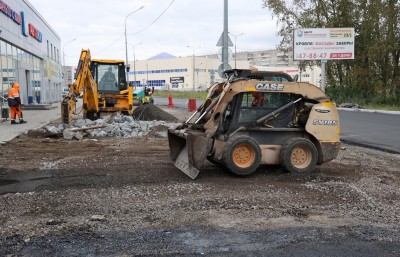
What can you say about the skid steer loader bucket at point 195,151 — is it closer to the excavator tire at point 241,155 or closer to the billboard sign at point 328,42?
the excavator tire at point 241,155

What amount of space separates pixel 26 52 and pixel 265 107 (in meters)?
29.4

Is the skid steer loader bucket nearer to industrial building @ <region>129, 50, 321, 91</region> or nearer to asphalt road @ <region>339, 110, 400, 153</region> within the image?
asphalt road @ <region>339, 110, 400, 153</region>

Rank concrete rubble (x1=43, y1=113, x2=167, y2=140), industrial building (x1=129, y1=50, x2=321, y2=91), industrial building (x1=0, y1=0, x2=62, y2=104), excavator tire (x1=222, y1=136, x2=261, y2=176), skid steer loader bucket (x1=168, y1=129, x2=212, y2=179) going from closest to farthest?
skid steer loader bucket (x1=168, y1=129, x2=212, y2=179)
excavator tire (x1=222, y1=136, x2=261, y2=176)
concrete rubble (x1=43, y1=113, x2=167, y2=140)
industrial building (x1=0, y1=0, x2=62, y2=104)
industrial building (x1=129, y1=50, x2=321, y2=91)

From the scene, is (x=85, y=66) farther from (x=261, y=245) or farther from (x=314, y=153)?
(x=261, y=245)

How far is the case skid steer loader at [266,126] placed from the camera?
7734 millimetres

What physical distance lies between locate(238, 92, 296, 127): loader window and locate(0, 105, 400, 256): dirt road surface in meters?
0.98

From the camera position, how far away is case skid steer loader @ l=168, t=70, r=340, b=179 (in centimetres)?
773

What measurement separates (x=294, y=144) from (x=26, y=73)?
1164 inches

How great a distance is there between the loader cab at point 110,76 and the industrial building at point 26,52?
796cm

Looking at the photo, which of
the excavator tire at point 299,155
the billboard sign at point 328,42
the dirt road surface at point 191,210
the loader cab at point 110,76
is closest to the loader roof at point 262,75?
the excavator tire at point 299,155

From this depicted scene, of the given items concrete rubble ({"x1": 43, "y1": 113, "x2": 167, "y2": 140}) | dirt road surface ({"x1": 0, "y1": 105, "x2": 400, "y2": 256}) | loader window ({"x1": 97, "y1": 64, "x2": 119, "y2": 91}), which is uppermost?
loader window ({"x1": 97, "y1": 64, "x2": 119, "y2": 91})

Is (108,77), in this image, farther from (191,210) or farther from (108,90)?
(191,210)

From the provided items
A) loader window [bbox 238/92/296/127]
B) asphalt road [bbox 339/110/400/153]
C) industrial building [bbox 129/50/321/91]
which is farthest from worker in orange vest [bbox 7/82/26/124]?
industrial building [bbox 129/50/321/91]

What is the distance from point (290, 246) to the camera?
458 centimetres
